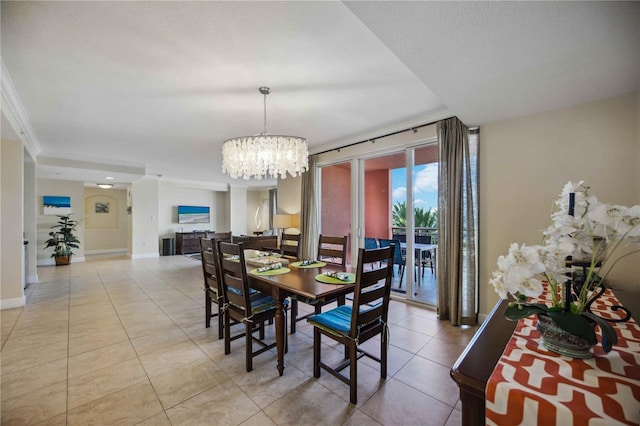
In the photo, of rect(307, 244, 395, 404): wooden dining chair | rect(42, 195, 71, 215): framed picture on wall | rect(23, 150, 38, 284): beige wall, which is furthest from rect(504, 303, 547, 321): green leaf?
rect(42, 195, 71, 215): framed picture on wall

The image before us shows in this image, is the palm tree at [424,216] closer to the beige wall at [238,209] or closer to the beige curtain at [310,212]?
the beige curtain at [310,212]

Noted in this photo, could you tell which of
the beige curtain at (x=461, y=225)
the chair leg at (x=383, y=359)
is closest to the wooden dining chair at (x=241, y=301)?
the chair leg at (x=383, y=359)

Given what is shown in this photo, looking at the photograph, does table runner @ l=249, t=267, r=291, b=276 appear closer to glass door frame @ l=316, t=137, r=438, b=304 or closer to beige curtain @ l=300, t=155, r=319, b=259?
glass door frame @ l=316, t=137, r=438, b=304

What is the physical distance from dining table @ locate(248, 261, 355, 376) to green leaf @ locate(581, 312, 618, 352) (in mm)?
1387

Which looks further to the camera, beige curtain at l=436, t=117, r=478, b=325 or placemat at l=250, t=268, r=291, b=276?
beige curtain at l=436, t=117, r=478, b=325

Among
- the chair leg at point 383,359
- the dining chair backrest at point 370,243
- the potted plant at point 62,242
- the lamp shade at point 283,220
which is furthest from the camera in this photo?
the potted plant at point 62,242

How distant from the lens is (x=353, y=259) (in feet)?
14.9

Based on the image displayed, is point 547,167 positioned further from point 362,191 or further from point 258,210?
point 258,210

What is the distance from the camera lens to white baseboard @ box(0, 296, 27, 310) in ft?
12.0

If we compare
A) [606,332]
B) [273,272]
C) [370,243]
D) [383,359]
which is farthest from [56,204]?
[606,332]

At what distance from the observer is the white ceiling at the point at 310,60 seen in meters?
1.57

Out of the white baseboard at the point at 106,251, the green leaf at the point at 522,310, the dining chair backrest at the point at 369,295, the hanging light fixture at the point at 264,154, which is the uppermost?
the hanging light fixture at the point at 264,154

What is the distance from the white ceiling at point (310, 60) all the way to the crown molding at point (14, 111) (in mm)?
36

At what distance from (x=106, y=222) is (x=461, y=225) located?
11064 millimetres
